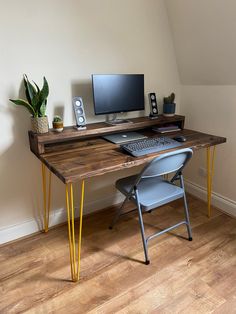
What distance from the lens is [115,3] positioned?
190 cm

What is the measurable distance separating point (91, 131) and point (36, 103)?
0.44 metres

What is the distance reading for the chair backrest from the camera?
1.47 m

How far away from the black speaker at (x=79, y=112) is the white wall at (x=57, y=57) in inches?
4.2

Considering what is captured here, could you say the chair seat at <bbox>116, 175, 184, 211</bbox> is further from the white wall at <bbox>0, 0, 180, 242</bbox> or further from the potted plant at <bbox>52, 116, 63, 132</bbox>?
the potted plant at <bbox>52, 116, 63, 132</bbox>

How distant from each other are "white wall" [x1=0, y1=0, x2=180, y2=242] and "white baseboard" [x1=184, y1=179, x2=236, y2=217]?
100 cm

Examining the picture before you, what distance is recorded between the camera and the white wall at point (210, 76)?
1.83 m

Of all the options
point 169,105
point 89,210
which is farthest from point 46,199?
point 169,105

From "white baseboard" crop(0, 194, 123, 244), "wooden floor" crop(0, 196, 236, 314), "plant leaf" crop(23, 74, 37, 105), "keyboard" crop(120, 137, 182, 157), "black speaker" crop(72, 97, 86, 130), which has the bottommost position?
"wooden floor" crop(0, 196, 236, 314)

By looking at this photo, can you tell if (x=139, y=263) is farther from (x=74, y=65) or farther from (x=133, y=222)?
(x=74, y=65)

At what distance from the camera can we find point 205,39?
1976 millimetres

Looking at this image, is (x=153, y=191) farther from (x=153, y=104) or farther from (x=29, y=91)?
(x=29, y=91)

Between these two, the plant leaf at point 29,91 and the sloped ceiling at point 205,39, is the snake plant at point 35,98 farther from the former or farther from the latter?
the sloped ceiling at point 205,39

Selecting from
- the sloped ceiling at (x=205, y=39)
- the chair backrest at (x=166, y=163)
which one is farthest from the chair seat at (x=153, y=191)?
the sloped ceiling at (x=205, y=39)

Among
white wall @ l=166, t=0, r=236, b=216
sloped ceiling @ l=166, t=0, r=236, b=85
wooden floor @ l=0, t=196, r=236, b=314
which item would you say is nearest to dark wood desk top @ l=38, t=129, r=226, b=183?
white wall @ l=166, t=0, r=236, b=216
